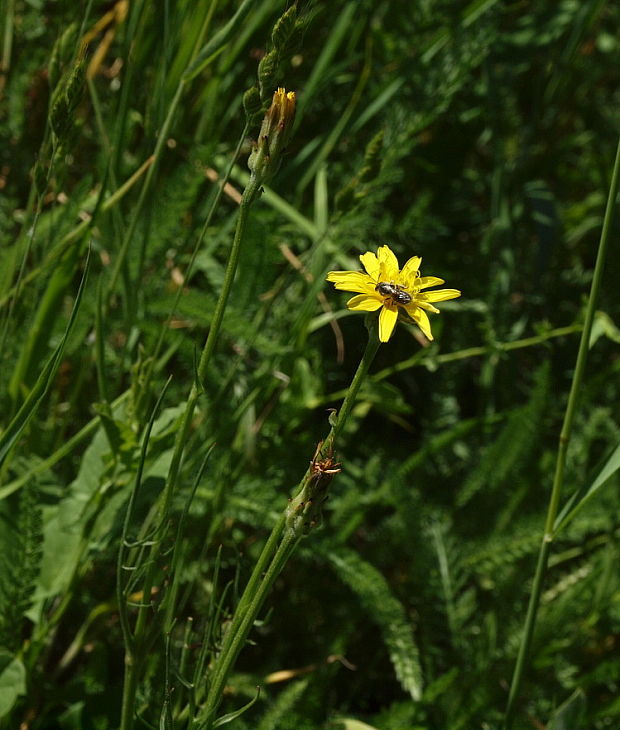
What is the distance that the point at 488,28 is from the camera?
165cm

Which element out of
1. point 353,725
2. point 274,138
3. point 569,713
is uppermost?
point 274,138

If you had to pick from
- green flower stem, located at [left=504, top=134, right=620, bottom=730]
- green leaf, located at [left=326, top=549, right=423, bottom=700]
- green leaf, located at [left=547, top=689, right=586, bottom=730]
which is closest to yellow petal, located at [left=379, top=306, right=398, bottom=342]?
green flower stem, located at [left=504, top=134, right=620, bottom=730]

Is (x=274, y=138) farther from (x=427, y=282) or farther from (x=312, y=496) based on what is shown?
(x=312, y=496)

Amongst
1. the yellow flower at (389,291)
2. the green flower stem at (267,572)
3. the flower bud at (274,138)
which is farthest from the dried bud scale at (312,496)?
the flower bud at (274,138)

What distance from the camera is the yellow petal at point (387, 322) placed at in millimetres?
675

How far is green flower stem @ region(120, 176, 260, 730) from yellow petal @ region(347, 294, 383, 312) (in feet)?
0.33

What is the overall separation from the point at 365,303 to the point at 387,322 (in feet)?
0.08

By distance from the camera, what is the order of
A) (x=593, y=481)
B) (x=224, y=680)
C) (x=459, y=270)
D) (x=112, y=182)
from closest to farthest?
(x=224, y=680)
(x=593, y=481)
(x=112, y=182)
(x=459, y=270)

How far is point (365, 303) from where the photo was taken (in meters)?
0.70

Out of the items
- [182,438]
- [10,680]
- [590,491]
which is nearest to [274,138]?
[182,438]

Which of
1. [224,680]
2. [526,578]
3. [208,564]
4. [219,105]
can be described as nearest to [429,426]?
[526,578]

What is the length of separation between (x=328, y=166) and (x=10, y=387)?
0.84m

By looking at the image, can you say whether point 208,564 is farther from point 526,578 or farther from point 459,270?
point 459,270

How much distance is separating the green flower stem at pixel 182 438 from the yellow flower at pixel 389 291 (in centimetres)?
9
